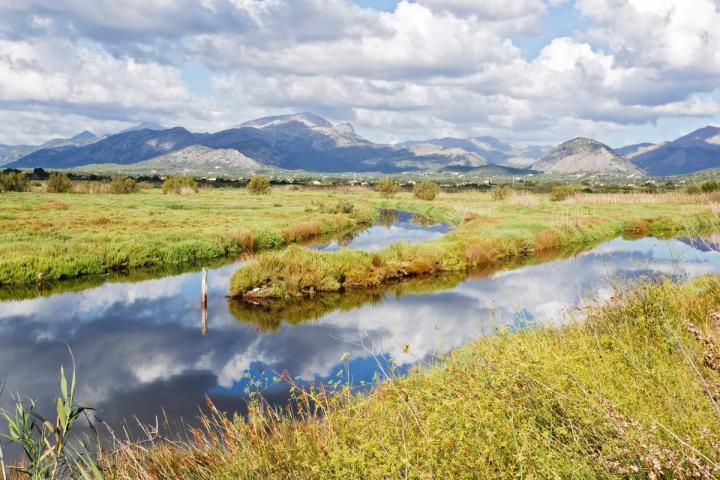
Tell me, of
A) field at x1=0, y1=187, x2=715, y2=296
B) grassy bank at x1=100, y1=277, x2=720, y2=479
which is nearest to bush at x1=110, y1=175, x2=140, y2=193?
field at x1=0, y1=187, x2=715, y2=296

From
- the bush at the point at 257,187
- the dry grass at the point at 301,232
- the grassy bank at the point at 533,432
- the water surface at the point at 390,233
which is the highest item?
the bush at the point at 257,187

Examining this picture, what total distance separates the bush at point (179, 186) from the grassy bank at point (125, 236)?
38.5 meters

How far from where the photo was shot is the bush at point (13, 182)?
7978 cm

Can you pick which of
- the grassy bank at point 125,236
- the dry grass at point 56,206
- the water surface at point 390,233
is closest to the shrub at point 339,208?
the water surface at point 390,233

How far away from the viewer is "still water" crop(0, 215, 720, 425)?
1452 centimetres

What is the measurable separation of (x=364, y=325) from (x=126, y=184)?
86.3m

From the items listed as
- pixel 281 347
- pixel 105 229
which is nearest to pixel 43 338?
pixel 281 347

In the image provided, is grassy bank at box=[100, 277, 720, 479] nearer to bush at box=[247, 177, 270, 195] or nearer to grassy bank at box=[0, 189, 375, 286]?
grassy bank at box=[0, 189, 375, 286]

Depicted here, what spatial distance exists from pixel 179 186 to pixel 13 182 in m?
26.5

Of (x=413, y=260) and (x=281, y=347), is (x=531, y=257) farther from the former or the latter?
(x=281, y=347)

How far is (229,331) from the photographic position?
19766 millimetres

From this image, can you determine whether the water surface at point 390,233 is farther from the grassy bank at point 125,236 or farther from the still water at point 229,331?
the still water at point 229,331

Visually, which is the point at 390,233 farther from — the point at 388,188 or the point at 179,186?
the point at 179,186

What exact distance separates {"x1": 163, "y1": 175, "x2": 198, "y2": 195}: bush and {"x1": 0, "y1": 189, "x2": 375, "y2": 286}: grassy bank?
38467mm
